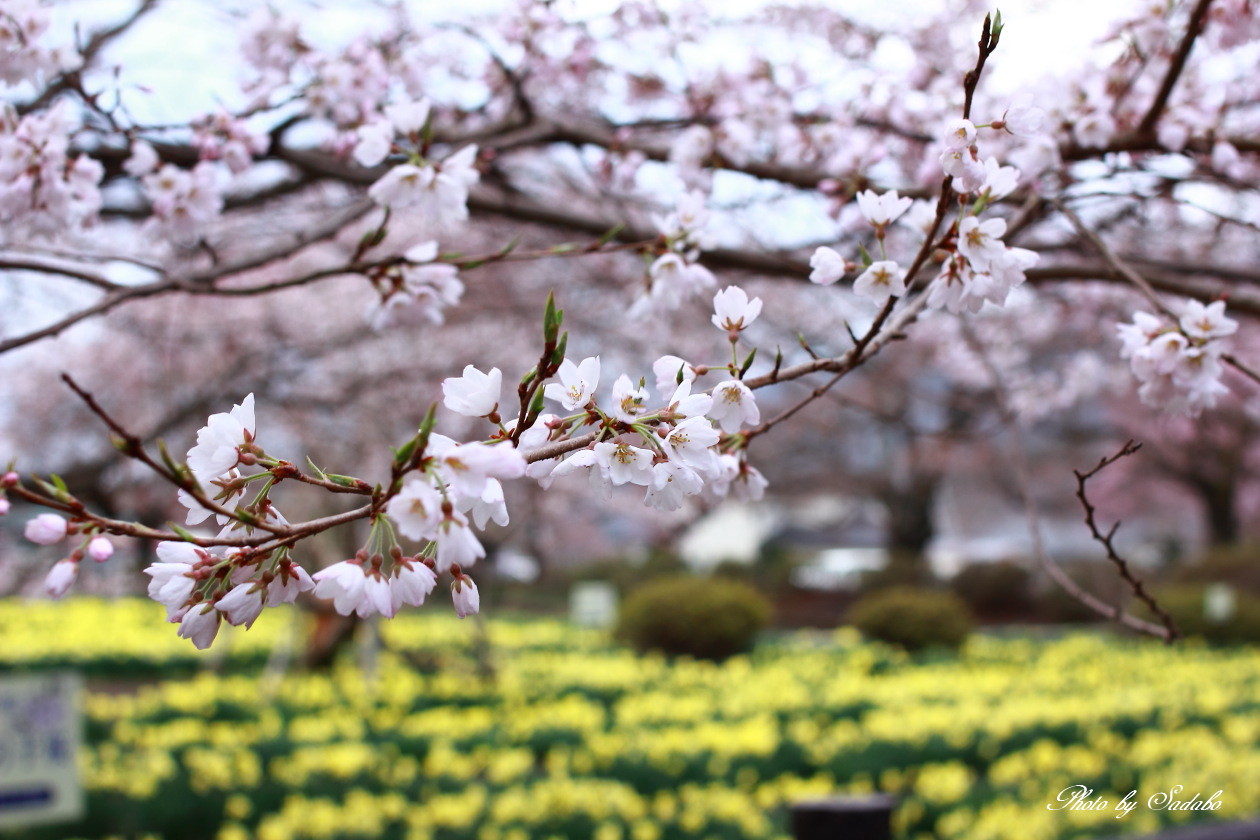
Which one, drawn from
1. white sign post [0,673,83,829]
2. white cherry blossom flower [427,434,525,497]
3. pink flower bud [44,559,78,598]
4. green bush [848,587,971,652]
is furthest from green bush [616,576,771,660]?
white cherry blossom flower [427,434,525,497]

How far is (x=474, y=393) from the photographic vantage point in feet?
3.00

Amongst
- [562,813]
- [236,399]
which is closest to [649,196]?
[236,399]

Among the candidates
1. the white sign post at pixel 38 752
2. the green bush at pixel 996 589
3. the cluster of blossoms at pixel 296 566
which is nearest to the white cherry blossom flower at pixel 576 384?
the cluster of blossoms at pixel 296 566

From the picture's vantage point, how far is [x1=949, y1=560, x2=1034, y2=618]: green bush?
54.8 feet

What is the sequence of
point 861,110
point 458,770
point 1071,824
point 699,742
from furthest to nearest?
point 699,742
point 458,770
point 1071,824
point 861,110

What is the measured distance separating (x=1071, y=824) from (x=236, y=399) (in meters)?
3.65

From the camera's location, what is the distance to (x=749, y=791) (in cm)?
448

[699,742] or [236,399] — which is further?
[699,742]

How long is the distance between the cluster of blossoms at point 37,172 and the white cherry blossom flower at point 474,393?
3.98 ft

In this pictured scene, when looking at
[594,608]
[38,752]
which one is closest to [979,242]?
[38,752]

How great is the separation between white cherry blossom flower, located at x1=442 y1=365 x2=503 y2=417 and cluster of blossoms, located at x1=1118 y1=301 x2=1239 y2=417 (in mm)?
927

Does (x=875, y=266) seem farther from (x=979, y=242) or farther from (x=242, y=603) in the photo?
(x=242, y=603)

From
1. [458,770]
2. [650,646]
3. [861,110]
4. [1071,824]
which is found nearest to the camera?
[861,110]

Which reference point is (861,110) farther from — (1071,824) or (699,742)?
(699,742)
